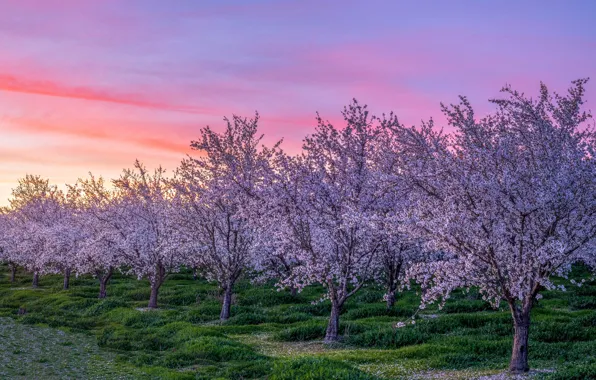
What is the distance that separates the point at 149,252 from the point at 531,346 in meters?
28.2

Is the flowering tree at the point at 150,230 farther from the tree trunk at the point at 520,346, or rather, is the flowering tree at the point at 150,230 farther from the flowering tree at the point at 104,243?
the tree trunk at the point at 520,346

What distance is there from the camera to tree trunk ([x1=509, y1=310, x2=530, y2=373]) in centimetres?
1777

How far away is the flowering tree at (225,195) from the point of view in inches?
1326

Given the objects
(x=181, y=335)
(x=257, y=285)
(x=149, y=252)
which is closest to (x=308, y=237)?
(x=181, y=335)

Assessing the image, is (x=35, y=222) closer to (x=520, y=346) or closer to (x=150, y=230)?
(x=150, y=230)

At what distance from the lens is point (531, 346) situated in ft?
71.7

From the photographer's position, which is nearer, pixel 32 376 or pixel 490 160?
pixel 490 160

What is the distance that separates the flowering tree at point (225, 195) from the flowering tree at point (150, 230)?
2.75 m

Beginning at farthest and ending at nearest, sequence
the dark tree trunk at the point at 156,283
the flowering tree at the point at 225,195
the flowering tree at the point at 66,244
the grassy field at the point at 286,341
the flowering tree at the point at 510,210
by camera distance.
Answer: the flowering tree at the point at 66,244 < the dark tree trunk at the point at 156,283 < the flowering tree at the point at 225,195 < the grassy field at the point at 286,341 < the flowering tree at the point at 510,210

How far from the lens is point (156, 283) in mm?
40531

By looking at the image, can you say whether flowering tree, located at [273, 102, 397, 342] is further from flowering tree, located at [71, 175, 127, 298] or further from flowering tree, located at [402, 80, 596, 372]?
flowering tree, located at [71, 175, 127, 298]

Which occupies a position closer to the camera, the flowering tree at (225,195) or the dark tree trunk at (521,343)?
the dark tree trunk at (521,343)

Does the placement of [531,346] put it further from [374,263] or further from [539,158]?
[374,263]

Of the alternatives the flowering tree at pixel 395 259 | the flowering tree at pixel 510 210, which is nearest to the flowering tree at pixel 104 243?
the flowering tree at pixel 395 259
